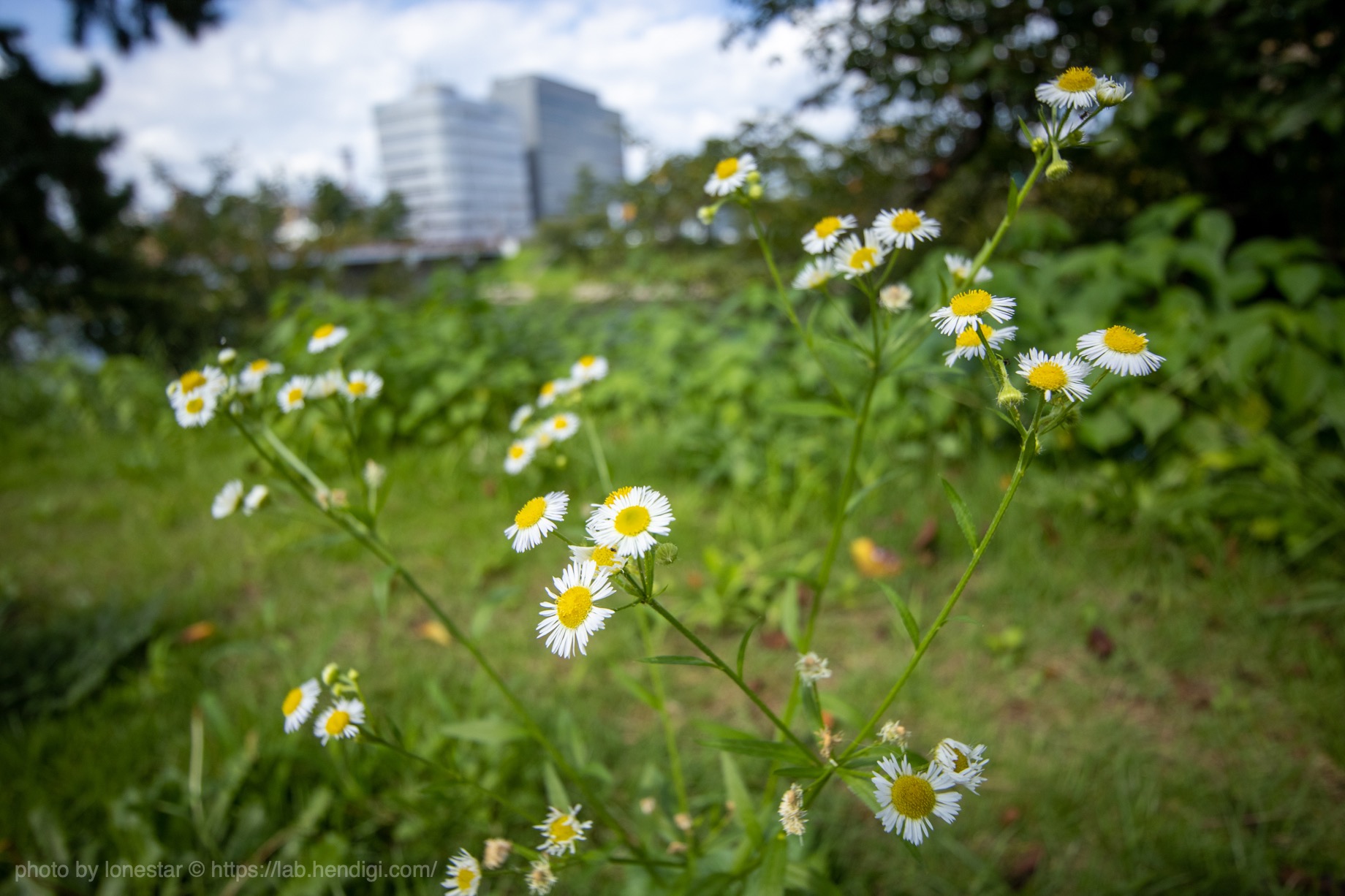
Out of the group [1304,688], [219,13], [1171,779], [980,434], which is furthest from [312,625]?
[219,13]

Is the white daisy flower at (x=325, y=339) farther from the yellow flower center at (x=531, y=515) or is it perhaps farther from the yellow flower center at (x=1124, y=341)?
the yellow flower center at (x=1124, y=341)

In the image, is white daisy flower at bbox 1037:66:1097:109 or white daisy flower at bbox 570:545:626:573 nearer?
white daisy flower at bbox 570:545:626:573

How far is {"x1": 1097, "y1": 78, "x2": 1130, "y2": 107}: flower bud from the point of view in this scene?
63cm

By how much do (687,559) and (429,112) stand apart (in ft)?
253

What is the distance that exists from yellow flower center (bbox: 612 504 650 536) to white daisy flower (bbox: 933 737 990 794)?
0.28 meters

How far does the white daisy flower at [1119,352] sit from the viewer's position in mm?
542

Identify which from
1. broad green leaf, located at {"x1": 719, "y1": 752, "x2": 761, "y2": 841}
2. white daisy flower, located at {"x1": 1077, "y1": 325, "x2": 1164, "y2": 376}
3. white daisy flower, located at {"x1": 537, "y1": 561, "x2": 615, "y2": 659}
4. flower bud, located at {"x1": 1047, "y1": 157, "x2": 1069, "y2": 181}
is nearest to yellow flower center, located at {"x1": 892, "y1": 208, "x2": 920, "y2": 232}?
flower bud, located at {"x1": 1047, "y1": 157, "x2": 1069, "y2": 181}

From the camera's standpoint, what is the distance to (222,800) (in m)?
1.21

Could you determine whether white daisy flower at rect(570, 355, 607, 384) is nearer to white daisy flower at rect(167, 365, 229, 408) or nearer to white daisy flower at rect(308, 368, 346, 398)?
white daisy flower at rect(308, 368, 346, 398)

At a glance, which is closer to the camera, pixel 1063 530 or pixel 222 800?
pixel 222 800

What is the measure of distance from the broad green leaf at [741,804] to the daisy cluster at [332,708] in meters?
0.42

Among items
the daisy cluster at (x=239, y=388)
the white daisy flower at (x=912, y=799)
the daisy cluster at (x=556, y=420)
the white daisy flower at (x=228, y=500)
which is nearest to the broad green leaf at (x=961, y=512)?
the white daisy flower at (x=912, y=799)

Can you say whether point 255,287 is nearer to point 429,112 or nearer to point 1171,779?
point 1171,779

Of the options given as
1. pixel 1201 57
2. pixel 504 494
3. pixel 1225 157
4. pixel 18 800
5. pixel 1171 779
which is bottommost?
pixel 18 800
